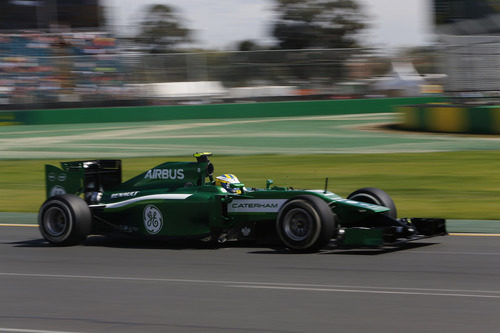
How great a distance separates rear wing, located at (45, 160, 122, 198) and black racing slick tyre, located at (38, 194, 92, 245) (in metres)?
0.57

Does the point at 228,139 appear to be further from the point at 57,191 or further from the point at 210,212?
the point at 210,212

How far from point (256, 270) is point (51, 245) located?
10.00 feet

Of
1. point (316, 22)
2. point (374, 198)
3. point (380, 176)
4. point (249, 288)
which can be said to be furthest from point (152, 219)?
point (316, 22)

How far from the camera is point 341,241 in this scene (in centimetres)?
885

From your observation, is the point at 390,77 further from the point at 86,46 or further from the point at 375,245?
the point at 375,245

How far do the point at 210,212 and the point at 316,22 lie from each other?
2519 inches

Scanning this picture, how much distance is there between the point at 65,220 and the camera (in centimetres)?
967

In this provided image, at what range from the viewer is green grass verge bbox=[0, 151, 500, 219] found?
13.2 m

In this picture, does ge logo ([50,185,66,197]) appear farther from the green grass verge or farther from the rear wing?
the green grass verge

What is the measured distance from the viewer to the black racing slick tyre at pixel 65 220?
378 inches

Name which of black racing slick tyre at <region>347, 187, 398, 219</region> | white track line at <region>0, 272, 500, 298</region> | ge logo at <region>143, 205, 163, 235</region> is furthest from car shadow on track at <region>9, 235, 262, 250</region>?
white track line at <region>0, 272, 500, 298</region>

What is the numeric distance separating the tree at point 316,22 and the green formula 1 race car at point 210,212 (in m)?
58.1

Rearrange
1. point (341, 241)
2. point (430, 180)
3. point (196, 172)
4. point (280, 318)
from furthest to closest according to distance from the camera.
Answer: point (430, 180) → point (196, 172) → point (341, 241) → point (280, 318)

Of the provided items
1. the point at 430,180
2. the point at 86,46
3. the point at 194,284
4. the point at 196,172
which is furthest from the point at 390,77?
the point at 194,284
